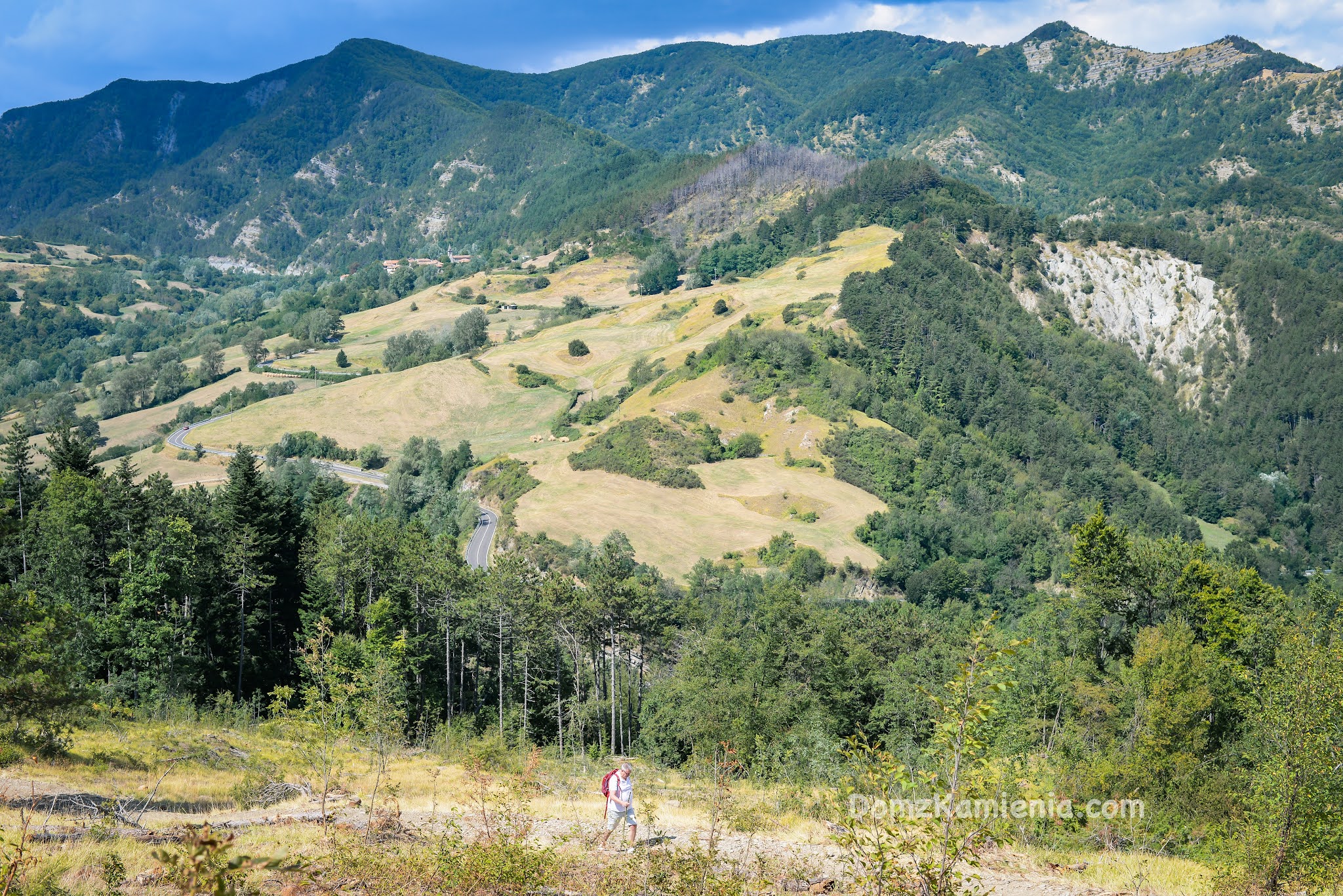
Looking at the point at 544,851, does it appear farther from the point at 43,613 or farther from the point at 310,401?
the point at 310,401

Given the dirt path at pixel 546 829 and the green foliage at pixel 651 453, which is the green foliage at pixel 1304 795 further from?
the green foliage at pixel 651 453

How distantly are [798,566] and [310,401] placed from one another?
101 metres

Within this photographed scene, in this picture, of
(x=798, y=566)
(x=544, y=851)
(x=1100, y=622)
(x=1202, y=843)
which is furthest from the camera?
(x=798, y=566)

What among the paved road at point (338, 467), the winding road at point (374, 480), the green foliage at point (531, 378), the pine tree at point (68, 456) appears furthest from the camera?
the green foliage at point (531, 378)

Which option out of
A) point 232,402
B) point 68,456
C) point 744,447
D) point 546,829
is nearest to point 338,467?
point 232,402

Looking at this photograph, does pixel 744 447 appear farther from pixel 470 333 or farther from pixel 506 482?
pixel 470 333

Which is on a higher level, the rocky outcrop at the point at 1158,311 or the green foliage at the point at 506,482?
the rocky outcrop at the point at 1158,311

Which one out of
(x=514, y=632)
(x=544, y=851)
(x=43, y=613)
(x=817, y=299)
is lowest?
(x=514, y=632)

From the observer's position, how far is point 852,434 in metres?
119

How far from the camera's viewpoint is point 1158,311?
639 feet

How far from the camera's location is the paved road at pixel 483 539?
83.6m

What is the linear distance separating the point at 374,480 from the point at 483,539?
36.5m

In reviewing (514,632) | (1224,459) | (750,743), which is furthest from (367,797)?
(1224,459)

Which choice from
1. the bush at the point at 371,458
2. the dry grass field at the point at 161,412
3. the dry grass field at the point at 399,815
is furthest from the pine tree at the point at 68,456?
the dry grass field at the point at 161,412
